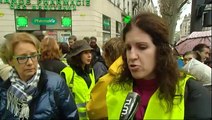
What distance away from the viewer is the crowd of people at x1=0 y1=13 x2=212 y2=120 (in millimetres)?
1438

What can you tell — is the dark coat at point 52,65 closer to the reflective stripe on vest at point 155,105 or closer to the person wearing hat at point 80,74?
the person wearing hat at point 80,74

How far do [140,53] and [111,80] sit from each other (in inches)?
26.0

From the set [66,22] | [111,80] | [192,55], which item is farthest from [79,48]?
[66,22]

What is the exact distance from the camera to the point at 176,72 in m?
1.58

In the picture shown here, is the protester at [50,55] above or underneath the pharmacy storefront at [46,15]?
underneath

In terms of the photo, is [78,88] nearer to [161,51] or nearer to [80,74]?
[80,74]

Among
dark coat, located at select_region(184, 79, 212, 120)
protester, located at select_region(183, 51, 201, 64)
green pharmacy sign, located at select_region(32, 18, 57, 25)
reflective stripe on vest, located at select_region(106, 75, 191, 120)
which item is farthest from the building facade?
dark coat, located at select_region(184, 79, 212, 120)

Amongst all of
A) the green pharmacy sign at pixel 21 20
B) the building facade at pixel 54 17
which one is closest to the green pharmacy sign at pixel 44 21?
the building facade at pixel 54 17

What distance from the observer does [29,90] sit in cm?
230

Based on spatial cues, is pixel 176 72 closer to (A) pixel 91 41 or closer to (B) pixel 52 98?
(B) pixel 52 98

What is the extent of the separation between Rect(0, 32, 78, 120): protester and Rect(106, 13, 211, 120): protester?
772mm

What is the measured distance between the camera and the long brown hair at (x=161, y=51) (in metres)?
1.51

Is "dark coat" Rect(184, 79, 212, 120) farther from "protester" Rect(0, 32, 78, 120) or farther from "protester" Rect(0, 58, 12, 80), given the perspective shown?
"protester" Rect(0, 58, 12, 80)

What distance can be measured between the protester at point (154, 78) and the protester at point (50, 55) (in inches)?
81.2
